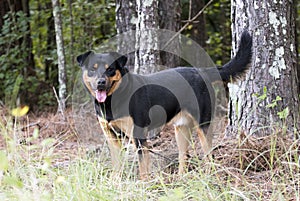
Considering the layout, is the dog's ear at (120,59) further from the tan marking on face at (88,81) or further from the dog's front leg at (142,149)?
the dog's front leg at (142,149)

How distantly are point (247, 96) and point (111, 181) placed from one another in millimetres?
1995

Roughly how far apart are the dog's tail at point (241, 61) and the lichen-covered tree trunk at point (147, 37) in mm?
1481

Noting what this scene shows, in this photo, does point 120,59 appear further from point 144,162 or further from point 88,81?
point 144,162

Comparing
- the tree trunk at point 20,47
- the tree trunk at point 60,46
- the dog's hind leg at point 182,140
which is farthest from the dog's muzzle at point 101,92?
the tree trunk at point 20,47

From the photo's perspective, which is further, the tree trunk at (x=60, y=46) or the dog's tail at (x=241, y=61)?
the tree trunk at (x=60, y=46)

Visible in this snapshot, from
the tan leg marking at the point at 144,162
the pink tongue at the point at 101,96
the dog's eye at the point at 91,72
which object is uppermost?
the dog's eye at the point at 91,72

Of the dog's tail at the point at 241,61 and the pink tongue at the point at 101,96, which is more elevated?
the dog's tail at the point at 241,61

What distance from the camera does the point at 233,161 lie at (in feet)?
14.3

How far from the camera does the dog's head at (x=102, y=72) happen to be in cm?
486

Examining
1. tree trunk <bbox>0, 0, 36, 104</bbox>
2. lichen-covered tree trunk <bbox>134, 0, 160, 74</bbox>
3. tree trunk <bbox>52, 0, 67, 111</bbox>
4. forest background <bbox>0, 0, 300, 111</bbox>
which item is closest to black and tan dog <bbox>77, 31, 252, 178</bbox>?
lichen-covered tree trunk <bbox>134, 0, 160, 74</bbox>

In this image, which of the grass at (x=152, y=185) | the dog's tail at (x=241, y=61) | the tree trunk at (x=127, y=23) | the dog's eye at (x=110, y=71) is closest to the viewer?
the grass at (x=152, y=185)

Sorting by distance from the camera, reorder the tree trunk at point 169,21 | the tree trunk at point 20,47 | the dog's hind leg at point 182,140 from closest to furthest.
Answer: the dog's hind leg at point 182,140
the tree trunk at point 169,21
the tree trunk at point 20,47

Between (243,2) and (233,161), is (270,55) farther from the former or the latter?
(233,161)

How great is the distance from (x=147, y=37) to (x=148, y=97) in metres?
1.45
